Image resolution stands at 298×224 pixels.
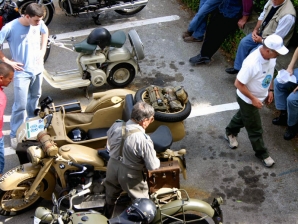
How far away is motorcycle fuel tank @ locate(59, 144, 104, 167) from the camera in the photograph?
16.2 ft

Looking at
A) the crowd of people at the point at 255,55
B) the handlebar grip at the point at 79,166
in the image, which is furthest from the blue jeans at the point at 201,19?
the handlebar grip at the point at 79,166

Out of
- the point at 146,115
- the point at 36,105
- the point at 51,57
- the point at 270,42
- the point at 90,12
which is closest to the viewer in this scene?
the point at 146,115

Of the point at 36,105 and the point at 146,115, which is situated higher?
the point at 146,115

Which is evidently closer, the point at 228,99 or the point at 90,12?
the point at 228,99

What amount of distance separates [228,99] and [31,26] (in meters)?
3.25

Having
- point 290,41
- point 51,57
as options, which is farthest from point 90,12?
point 290,41

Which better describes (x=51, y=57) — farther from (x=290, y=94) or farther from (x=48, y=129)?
(x=290, y=94)

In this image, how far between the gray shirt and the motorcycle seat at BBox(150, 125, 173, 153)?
0.42m

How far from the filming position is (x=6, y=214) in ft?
17.2

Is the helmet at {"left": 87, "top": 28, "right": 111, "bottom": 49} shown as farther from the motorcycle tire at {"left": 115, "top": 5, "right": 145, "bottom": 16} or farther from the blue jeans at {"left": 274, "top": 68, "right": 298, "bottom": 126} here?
the motorcycle tire at {"left": 115, "top": 5, "right": 145, "bottom": 16}

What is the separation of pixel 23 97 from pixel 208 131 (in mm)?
2684

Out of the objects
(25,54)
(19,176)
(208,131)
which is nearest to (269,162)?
(208,131)

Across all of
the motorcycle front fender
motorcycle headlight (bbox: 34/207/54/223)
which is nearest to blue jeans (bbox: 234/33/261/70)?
the motorcycle front fender

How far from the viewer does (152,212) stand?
4141 millimetres
